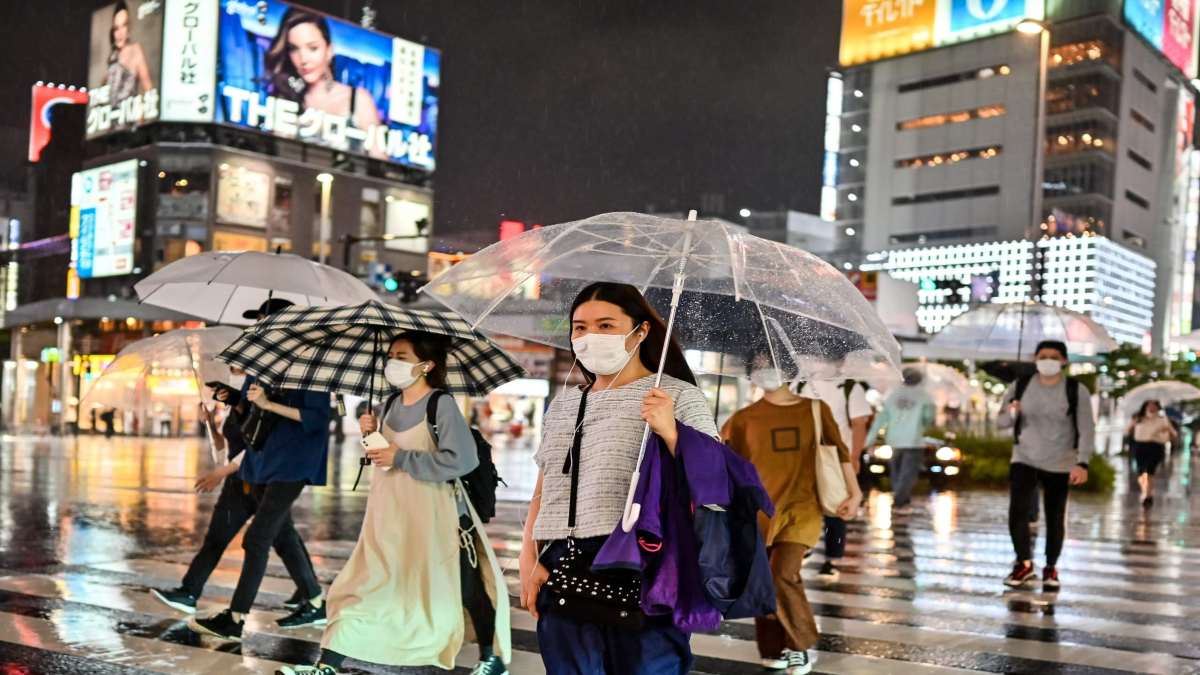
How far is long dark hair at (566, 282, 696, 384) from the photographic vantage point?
3.80m

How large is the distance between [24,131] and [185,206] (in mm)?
21844

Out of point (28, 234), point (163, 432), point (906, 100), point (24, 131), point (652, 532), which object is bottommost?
point (163, 432)

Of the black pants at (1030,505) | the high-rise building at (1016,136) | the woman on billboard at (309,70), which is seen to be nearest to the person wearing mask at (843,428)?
the black pants at (1030,505)

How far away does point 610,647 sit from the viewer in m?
3.63

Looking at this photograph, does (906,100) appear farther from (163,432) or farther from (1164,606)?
(1164,606)

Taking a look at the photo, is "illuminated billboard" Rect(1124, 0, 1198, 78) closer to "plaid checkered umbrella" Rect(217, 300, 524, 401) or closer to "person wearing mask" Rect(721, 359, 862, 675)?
"person wearing mask" Rect(721, 359, 862, 675)

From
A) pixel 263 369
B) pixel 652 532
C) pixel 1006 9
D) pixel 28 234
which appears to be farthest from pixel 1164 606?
pixel 1006 9

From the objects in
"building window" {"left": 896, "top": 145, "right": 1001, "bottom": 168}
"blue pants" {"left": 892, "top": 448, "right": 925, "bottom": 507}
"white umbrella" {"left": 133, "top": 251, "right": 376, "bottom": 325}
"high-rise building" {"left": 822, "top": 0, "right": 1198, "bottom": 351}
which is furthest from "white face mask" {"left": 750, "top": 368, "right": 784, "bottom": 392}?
"building window" {"left": 896, "top": 145, "right": 1001, "bottom": 168}

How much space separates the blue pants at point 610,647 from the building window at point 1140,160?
122065 millimetres

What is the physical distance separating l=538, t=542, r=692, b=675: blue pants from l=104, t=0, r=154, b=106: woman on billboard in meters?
62.6

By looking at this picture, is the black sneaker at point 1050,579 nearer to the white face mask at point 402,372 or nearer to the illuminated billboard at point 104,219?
the white face mask at point 402,372

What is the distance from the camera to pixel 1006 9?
11456 centimetres

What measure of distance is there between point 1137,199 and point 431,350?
124035 mm

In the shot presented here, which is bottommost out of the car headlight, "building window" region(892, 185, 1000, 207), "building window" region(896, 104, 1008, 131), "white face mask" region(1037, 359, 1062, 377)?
the car headlight
